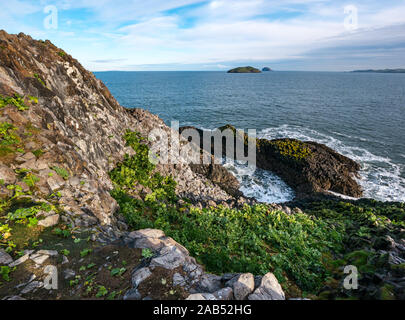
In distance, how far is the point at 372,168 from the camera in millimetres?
33312

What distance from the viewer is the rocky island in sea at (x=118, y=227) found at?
6.00 meters

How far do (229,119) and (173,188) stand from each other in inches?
1610

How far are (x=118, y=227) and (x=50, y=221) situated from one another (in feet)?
10.2

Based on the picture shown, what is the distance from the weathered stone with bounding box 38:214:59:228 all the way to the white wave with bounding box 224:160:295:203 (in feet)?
71.9

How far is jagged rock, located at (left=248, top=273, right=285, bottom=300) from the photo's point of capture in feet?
18.9

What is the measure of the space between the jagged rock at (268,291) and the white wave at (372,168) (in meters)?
28.5

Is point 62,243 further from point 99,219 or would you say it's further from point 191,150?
point 191,150

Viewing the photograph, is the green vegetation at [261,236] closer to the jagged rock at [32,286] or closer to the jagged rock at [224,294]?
the jagged rock at [224,294]

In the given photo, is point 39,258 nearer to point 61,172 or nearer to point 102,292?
point 102,292

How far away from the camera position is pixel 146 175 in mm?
17672

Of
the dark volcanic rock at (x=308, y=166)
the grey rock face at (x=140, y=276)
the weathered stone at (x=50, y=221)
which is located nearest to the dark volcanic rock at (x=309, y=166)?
the dark volcanic rock at (x=308, y=166)

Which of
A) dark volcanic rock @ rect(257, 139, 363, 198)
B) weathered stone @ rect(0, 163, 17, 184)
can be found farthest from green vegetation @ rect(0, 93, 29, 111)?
dark volcanic rock @ rect(257, 139, 363, 198)

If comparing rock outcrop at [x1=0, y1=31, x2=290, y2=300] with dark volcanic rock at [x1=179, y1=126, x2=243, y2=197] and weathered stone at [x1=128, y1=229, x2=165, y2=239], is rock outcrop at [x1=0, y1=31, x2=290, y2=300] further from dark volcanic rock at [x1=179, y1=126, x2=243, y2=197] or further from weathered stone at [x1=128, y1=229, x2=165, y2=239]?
dark volcanic rock at [x1=179, y1=126, x2=243, y2=197]
